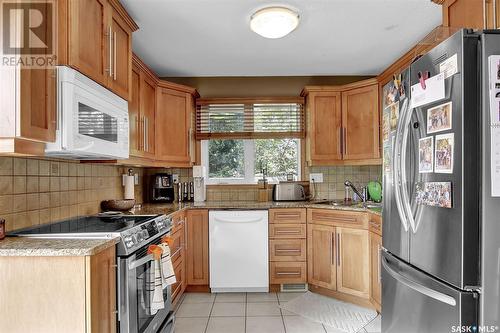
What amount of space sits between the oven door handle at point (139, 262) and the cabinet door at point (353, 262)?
1.79m

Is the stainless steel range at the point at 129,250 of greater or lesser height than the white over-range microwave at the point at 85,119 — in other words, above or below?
below

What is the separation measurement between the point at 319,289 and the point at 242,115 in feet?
6.98

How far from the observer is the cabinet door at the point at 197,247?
3.21 m

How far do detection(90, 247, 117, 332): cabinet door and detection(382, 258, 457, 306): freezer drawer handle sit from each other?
4.73ft

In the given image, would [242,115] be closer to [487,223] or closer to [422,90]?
[422,90]

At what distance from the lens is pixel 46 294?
4.41 ft

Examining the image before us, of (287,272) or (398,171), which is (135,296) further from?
(287,272)

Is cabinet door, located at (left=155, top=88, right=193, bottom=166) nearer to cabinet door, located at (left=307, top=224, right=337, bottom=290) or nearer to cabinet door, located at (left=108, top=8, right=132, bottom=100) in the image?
cabinet door, located at (left=108, top=8, right=132, bottom=100)

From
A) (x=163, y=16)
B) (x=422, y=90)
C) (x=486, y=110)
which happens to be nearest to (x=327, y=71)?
(x=163, y=16)

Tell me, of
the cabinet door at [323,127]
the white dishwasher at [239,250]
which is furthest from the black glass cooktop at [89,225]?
the cabinet door at [323,127]

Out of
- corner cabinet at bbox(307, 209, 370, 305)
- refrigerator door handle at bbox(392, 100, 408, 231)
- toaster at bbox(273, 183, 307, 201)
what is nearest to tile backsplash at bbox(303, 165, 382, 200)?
toaster at bbox(273, 183, 307, 201)

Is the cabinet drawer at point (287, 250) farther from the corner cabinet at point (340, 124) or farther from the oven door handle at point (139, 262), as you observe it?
the oven door handle at point (139, 262)

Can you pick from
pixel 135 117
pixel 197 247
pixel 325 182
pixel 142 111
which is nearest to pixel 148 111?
pixel 142 111

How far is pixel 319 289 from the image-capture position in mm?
3201
